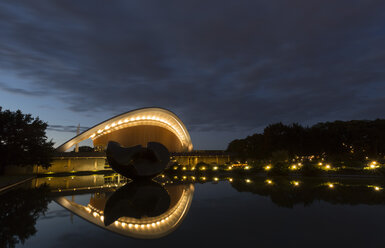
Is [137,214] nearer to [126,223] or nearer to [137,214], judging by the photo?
[137,214]

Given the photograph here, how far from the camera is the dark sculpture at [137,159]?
1994 cm

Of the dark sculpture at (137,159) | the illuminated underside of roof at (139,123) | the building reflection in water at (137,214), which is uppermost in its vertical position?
the illuminated underside of roof at (139,123)

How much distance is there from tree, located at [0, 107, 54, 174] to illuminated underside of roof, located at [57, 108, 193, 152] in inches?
331

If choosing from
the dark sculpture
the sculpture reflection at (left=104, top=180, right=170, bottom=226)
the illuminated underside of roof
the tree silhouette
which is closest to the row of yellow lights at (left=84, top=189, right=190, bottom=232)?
the sculpture reflection at (left=104, top=180, right=170, bottom=226)

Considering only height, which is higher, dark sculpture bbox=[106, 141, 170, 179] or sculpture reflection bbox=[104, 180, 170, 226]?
dark sculpture bbox=[106, 141, 170, 179]

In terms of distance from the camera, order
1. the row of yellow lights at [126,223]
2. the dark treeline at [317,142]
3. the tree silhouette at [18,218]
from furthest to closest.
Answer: the dark treeline at [317,142], the row of yellow lights at [126,223], the tree silhouette at [18,218]

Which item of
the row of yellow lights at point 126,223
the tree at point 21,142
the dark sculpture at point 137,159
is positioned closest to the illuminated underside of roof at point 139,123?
the tree at point 21,142

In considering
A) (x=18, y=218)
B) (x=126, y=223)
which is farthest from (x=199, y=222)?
(x=18, y=218)

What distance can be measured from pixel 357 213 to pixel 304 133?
110 feet

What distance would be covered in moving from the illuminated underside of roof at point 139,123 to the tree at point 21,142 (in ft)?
27.6

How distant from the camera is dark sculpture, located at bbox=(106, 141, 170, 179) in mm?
19938

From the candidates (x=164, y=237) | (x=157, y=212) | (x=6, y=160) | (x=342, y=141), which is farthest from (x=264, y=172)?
(x=6, y=160)

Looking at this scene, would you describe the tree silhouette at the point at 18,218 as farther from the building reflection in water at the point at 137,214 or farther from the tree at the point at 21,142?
the tree at the point at 21,142

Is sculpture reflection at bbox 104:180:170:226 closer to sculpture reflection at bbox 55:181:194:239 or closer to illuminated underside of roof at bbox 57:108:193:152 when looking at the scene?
sculpture reflection at bbox 55:181:194:239
